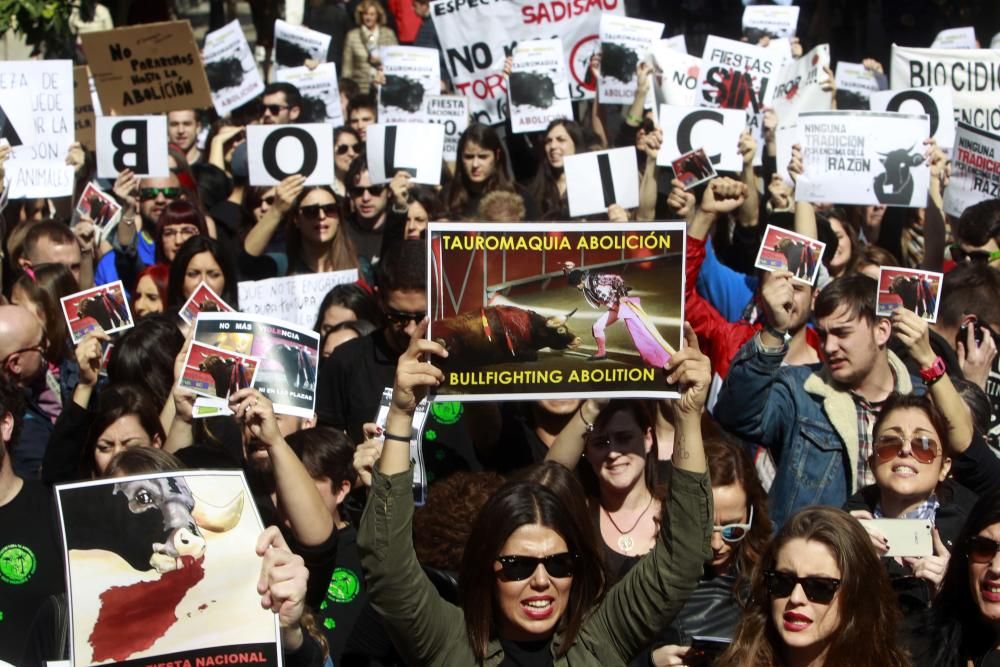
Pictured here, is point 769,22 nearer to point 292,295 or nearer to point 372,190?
point 372,190

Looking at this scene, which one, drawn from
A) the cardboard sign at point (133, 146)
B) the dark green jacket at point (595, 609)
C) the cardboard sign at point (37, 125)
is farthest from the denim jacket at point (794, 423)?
the cardboard sign at point (37, 125)

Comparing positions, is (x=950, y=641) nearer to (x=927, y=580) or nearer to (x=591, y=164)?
(x=927, y=580)

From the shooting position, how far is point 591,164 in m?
8.31

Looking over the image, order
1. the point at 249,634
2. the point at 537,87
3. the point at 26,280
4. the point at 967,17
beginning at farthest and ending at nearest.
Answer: the point at 967,17
the point at 537,87
the point at 26,280
the point at 249,634

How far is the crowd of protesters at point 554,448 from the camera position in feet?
12.3

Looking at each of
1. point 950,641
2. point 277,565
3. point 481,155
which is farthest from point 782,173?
point 277,565

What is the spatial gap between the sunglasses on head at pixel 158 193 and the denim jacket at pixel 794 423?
4.59 m

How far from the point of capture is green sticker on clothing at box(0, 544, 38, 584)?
176 inches

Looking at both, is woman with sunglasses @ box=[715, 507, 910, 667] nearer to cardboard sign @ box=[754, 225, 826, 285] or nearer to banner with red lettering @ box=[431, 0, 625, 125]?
cardboard sign @ box=[754, 225, 826, 285]

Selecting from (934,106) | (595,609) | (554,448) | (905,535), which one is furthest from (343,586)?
(934,106)

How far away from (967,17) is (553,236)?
1390cm

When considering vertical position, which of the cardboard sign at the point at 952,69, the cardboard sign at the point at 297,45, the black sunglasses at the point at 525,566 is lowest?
the black sunglasses at the point at 525,566

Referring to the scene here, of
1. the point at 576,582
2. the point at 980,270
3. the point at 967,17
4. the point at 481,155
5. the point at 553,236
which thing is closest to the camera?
the point at 576,582

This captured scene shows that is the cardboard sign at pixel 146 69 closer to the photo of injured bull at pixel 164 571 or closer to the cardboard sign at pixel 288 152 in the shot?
the cardboard sign at pixel 288 152
